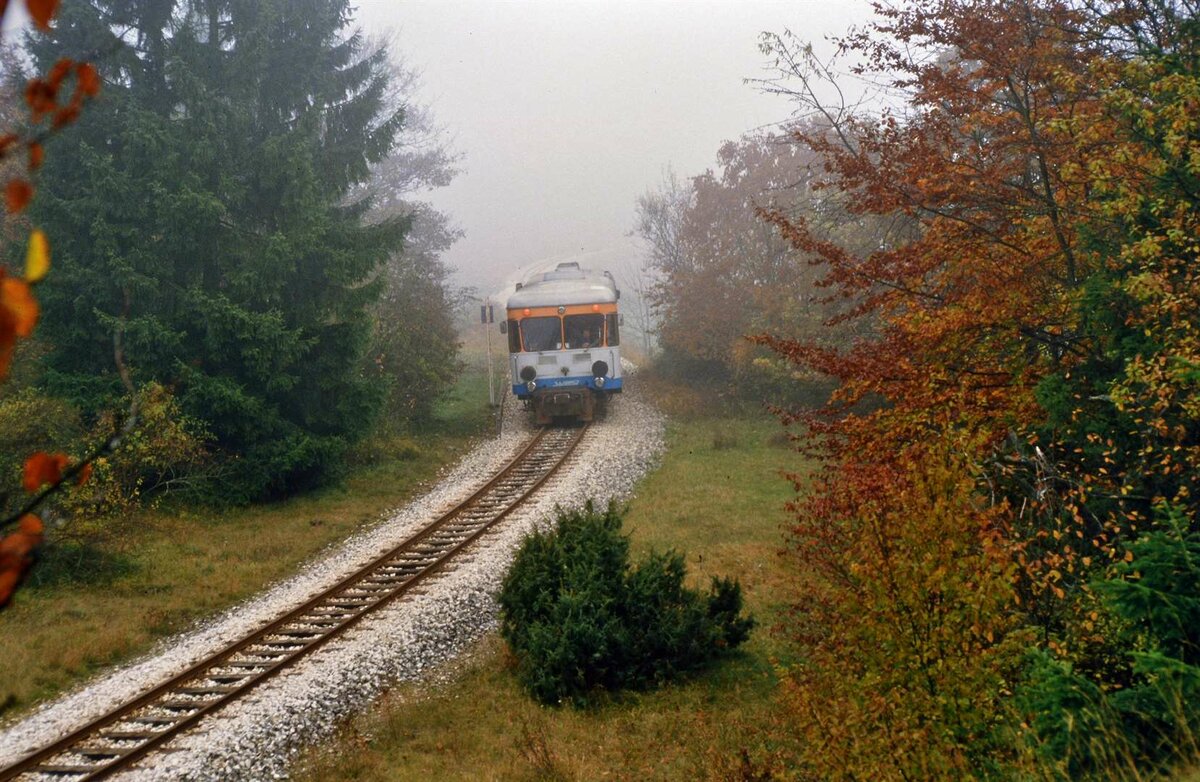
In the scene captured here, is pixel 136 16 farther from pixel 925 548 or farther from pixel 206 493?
pixel 925 548

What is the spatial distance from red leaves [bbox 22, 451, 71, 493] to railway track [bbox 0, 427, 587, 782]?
271 inches

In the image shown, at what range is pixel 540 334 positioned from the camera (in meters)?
24.0

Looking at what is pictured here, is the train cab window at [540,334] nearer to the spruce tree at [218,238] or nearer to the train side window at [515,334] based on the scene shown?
the train side window at [515,334]

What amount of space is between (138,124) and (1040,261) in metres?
15.9

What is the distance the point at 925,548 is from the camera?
5422 mm

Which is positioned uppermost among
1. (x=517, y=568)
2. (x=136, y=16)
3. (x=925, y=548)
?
(x=136, y=16)

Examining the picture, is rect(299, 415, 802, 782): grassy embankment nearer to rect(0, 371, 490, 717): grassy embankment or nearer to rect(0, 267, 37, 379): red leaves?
rect(0, 371, 490, 717): grassy embankment

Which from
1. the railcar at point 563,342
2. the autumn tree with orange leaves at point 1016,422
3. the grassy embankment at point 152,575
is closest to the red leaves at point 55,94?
the autumn tree with orange leaves at point 1016,422

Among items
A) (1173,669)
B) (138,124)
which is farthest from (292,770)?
(138,124)

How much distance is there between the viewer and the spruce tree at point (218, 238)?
625 inches

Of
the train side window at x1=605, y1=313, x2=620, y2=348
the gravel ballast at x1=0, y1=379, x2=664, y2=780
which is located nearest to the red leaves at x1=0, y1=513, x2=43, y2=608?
the gravel ballast at x1=0, y1=379, x2=664, y2=780

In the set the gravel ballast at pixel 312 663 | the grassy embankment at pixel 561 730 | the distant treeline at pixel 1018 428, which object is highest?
the distant treeline at pixel 1018 428

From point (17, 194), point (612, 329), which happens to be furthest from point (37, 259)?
point (612, 329)

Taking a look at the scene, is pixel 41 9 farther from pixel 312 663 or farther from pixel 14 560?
pixel 312 663
